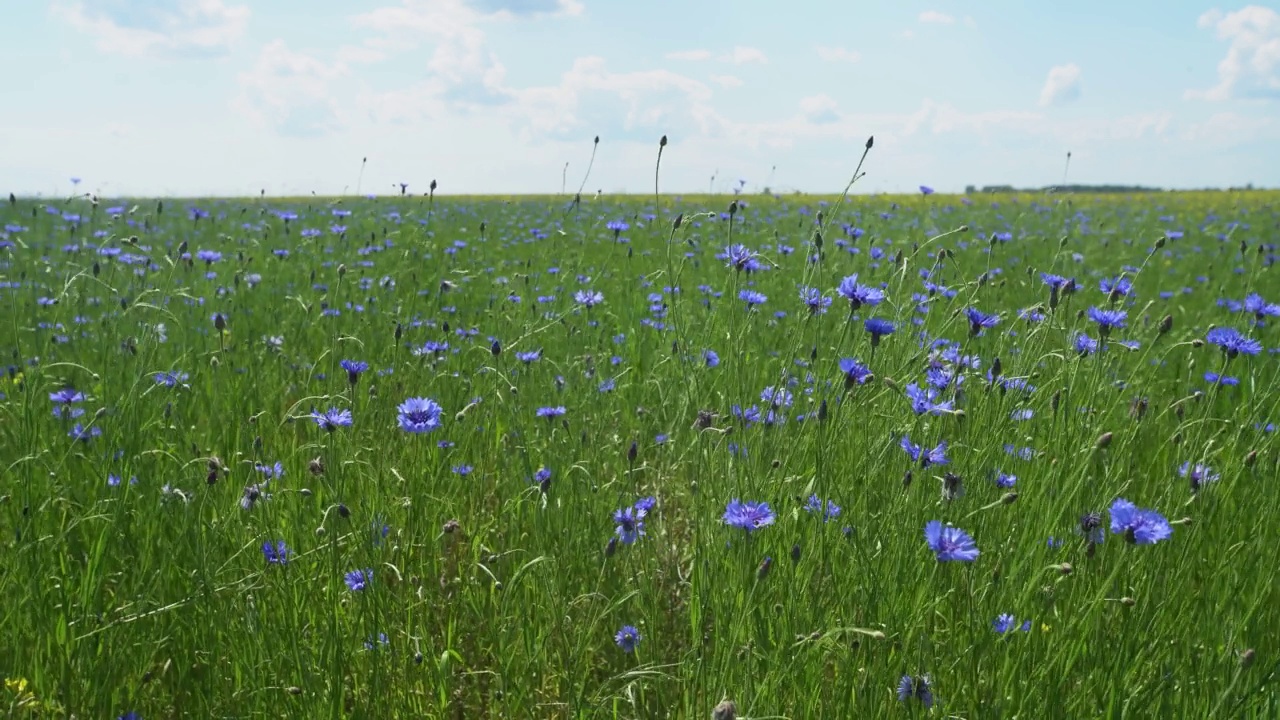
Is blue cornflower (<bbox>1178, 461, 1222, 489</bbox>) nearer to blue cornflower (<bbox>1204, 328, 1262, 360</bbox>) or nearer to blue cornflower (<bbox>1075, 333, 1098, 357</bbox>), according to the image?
blue cornflower (<bbox>1204, 328, 1262, 360</bbox>)

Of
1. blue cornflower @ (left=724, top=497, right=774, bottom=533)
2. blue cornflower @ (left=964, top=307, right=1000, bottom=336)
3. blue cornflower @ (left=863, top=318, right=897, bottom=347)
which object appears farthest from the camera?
blue cornflower @ (left=964, top=307, right=1000, bottom=336)

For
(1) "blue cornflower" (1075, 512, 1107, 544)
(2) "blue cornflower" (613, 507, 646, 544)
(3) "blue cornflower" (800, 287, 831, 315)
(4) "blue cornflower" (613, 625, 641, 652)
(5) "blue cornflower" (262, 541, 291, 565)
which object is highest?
(3) "blue cornflower" (800, 287, 831, 315)

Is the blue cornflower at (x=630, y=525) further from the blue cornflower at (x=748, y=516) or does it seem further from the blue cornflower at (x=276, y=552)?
the blue cornflower at (x=276, y=552)

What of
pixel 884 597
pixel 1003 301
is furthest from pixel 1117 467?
pixel 1003 301

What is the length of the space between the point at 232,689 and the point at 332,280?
12.4 ft

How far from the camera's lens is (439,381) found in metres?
3.08

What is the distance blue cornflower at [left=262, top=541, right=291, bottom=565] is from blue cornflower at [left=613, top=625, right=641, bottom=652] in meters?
0.67

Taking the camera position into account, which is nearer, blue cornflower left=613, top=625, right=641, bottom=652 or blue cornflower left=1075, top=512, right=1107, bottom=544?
blue cornflower left=1075, top=512, right=1107, bottom=544

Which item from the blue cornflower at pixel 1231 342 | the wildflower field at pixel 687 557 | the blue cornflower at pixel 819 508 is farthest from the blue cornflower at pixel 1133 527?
the blue cornflower at pixel 1231 342

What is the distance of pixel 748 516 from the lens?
1436 mm

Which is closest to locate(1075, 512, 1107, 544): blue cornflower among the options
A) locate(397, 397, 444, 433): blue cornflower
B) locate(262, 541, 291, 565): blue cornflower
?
locate(397, 397, 444, 433): blue cornflower

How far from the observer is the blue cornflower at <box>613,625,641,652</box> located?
1.73 metres

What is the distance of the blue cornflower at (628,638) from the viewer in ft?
5.68

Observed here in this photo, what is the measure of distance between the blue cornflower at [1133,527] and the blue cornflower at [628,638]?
0.92m
